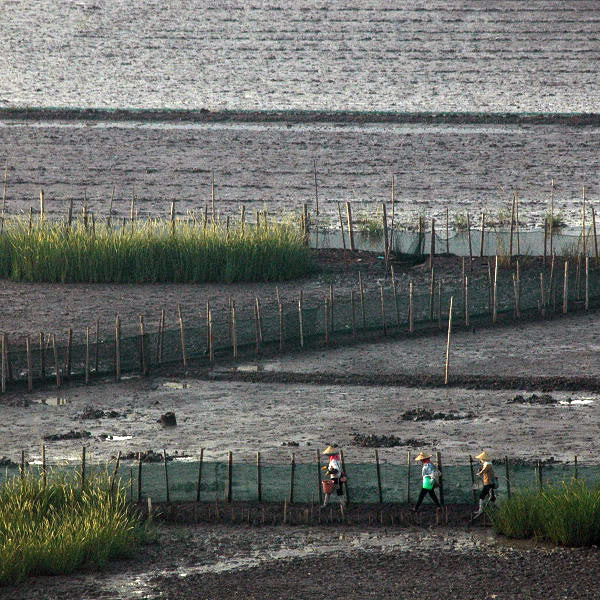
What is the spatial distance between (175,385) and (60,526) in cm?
507

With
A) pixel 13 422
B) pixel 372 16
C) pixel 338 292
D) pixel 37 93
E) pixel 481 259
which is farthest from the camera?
pixel 372 16

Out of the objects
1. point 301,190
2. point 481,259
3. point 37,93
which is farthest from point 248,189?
point 37,93

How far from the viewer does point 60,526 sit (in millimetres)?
11562

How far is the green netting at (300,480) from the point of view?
12602 mm

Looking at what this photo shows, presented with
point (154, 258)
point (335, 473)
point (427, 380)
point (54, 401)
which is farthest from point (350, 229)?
point (335, 473)

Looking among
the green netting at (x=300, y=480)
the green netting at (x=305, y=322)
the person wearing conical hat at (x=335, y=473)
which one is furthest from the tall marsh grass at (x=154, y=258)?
the person wearing conical hat at (x=335, y=473)

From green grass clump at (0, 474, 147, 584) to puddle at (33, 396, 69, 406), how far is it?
3.24 metres

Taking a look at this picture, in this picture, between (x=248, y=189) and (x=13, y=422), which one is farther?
(x=248, y=189)

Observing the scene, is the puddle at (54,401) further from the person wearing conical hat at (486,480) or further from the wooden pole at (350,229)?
the wooden pole at (350,229)

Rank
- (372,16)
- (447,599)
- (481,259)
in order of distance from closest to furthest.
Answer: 1. (447,599)
2. (481,259)
3. (372,16)

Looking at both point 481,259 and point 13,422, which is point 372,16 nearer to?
point 481,259

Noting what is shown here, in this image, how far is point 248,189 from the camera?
27.6 metres

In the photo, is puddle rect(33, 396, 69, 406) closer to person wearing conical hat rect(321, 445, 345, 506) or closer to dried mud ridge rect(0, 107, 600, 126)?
person wearing conical hat rect(321, 445, 345, 506)

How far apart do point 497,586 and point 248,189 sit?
57.6ft
